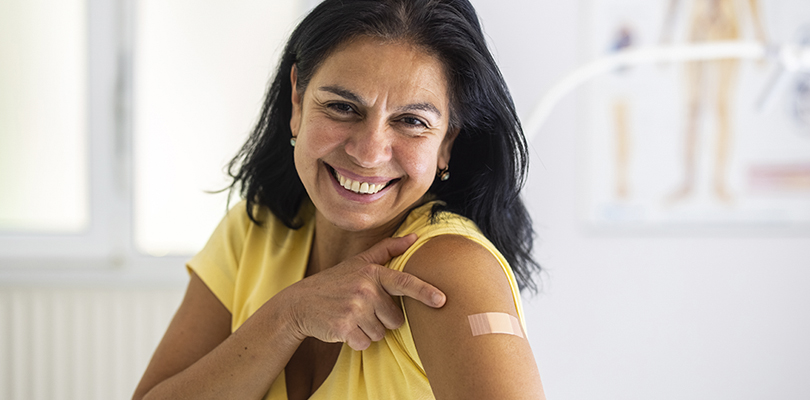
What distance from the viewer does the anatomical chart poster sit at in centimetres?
254

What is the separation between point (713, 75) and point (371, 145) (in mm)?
2254

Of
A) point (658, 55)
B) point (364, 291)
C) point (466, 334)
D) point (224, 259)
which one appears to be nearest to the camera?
point (466, 334)

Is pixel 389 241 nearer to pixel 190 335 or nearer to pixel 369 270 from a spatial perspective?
pixel 369 270

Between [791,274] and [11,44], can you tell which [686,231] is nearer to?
[791,274]

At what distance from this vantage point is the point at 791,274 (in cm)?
266

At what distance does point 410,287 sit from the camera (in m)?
0.75

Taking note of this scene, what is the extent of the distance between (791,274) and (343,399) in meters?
2.58

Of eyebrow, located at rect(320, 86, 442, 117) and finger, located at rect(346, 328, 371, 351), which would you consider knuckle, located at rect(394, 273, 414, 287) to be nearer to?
finger, located at rect(346, 328, 371, 351)

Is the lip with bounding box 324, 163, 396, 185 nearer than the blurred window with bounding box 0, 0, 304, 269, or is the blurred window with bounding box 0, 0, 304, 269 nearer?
the lip with bounding box 324, 163, 396, 185

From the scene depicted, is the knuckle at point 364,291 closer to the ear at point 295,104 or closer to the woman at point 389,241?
the woman at point 389,241

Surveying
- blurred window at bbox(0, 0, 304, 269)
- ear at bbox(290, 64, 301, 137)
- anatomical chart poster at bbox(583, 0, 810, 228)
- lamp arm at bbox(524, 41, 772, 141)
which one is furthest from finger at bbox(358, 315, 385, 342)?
anatomical chart poster at bbox(583, 0, 810, 228)

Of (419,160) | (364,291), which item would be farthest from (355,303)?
(419,160)

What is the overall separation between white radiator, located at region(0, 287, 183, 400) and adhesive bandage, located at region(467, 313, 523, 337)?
207 cm

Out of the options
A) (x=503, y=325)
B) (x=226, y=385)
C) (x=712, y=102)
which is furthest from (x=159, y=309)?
(x=712, y=102)
